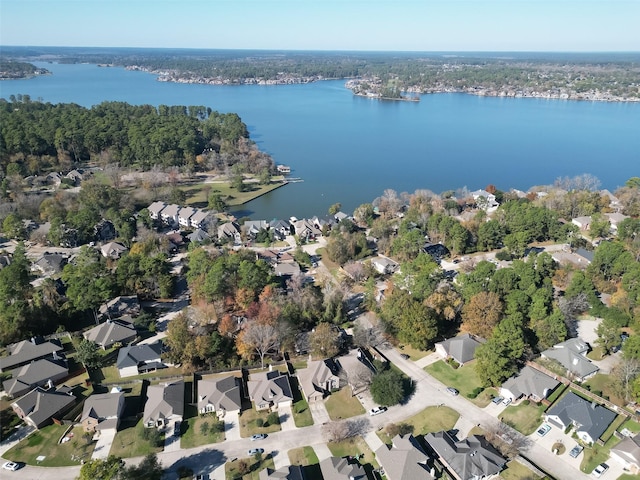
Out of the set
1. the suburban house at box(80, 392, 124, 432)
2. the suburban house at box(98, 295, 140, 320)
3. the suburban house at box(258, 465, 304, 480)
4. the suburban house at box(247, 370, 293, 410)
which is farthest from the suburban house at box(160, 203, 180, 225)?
the suburban house at box(258, 465, 304, 480)

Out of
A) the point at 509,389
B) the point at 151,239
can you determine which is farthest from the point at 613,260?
the point at 151,239

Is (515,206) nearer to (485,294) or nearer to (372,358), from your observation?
(485,294)

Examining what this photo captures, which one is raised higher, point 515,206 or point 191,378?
point 515,206

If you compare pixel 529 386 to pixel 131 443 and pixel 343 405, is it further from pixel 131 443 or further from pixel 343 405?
pixel 131 443

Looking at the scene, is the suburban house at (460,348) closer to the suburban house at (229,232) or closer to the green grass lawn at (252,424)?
the green grass lawn at (252,424)

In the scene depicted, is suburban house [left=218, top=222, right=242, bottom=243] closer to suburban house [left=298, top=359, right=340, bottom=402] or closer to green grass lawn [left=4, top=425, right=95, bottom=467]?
suburban house [left=298, top=359, right=340, bottom=402]

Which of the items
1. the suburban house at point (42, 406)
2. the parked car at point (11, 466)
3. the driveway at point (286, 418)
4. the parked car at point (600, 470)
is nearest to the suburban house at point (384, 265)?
the driveway at point (286, 418)

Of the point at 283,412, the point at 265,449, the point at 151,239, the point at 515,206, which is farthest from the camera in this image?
the point at 515,206
